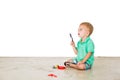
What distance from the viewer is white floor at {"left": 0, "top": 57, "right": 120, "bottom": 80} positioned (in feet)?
6.06

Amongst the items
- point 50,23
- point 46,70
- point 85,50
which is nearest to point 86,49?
point 85,50

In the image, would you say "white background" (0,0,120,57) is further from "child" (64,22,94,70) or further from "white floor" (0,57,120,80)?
"child" (64,22,94,70)

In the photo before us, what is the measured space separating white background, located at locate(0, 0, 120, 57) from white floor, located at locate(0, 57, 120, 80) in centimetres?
12

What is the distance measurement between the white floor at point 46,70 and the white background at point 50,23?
0.38 feet

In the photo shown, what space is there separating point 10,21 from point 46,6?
0.33m

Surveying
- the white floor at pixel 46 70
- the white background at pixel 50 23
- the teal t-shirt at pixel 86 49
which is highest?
the white background at pixel 50 23

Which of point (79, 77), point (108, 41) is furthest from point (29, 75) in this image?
point (108, 41)

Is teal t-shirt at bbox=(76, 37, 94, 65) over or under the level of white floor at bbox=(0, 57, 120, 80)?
over

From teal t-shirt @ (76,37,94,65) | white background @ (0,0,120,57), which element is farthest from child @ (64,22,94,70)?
white background @ (0,0,120,57)

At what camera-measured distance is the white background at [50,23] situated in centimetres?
257

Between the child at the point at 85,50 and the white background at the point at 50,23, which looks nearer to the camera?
the child at the point at 85,50

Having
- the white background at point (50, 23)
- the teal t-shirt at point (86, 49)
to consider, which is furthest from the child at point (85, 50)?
the white background at point (50, 23)

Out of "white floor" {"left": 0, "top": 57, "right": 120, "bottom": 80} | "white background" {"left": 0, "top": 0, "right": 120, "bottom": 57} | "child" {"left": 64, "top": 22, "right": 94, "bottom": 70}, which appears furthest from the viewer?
"white background" {"left": 0, "top": 0, "right": 120, "bottom": 57}

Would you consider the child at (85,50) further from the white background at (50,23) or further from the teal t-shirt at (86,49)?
the white background at (50,23)
